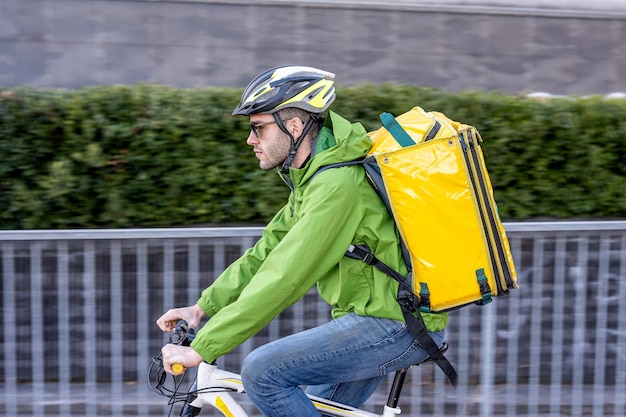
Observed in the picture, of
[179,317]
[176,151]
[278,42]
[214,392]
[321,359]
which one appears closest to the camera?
[321,359]

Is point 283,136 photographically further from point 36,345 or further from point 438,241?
point 36,345

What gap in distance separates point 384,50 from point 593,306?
5.59 m

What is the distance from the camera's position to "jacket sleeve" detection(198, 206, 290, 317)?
3.08m

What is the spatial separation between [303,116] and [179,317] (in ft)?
2.88

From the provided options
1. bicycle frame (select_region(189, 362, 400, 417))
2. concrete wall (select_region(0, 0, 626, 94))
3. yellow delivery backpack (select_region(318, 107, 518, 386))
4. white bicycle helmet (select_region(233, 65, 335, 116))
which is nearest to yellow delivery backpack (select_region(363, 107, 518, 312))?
yellow delivery backpack (select_region(318, 107, 518, 386))

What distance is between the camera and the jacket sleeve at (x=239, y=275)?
3.08m

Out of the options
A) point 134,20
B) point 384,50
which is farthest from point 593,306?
point 134,20

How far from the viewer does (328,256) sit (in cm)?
271

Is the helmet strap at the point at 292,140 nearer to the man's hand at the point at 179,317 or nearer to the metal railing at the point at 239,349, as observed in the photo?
the man's hand at the point at 179,317

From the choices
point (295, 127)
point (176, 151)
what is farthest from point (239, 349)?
point (295, 127)

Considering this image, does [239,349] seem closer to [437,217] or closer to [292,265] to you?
[292,265]

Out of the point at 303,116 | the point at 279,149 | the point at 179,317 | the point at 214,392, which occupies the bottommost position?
the point at 214,392

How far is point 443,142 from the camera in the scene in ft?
8.87

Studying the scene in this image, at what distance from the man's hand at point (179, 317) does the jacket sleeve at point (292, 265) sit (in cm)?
39
